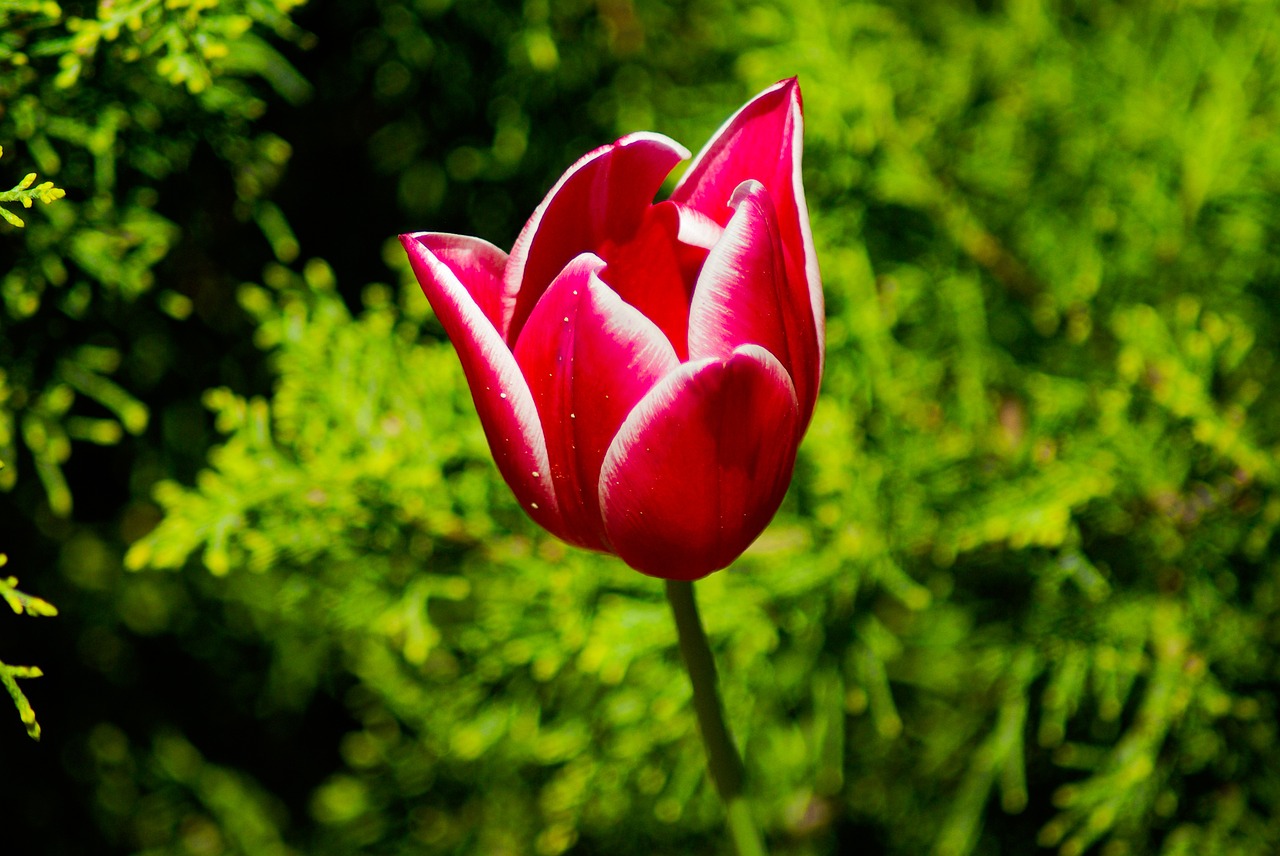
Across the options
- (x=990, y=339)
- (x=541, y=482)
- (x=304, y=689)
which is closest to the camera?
(x=541, y=482)

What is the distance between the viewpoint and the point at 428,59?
3.09 ft

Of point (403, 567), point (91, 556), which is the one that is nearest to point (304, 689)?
point (91, 556)

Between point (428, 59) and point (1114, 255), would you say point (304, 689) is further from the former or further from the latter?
point (1114, 255)

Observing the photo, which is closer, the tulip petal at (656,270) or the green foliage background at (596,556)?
the tulip petal at (656,270)

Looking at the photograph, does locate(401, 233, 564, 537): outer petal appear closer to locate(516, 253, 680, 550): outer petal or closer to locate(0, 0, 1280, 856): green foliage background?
locate(516, 253, 680, 550): outer petal

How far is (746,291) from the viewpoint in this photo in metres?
0.39

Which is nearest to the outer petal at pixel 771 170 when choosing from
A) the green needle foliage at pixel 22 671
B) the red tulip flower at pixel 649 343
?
the red tulip flower at pixel 649 343

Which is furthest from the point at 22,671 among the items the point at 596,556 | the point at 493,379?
the point at 596,556

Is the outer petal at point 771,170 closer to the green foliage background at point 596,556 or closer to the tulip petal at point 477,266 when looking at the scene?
the tulip petal at point 477,266

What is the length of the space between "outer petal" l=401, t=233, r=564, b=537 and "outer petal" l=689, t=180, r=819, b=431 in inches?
2.4

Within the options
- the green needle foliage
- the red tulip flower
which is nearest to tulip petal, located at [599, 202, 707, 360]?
the red tulip flower

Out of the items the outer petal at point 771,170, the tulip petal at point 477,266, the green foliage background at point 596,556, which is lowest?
the green foliage background at point 596,556

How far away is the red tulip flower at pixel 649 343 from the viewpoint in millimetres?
394

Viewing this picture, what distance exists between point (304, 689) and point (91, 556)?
0.21 meters
